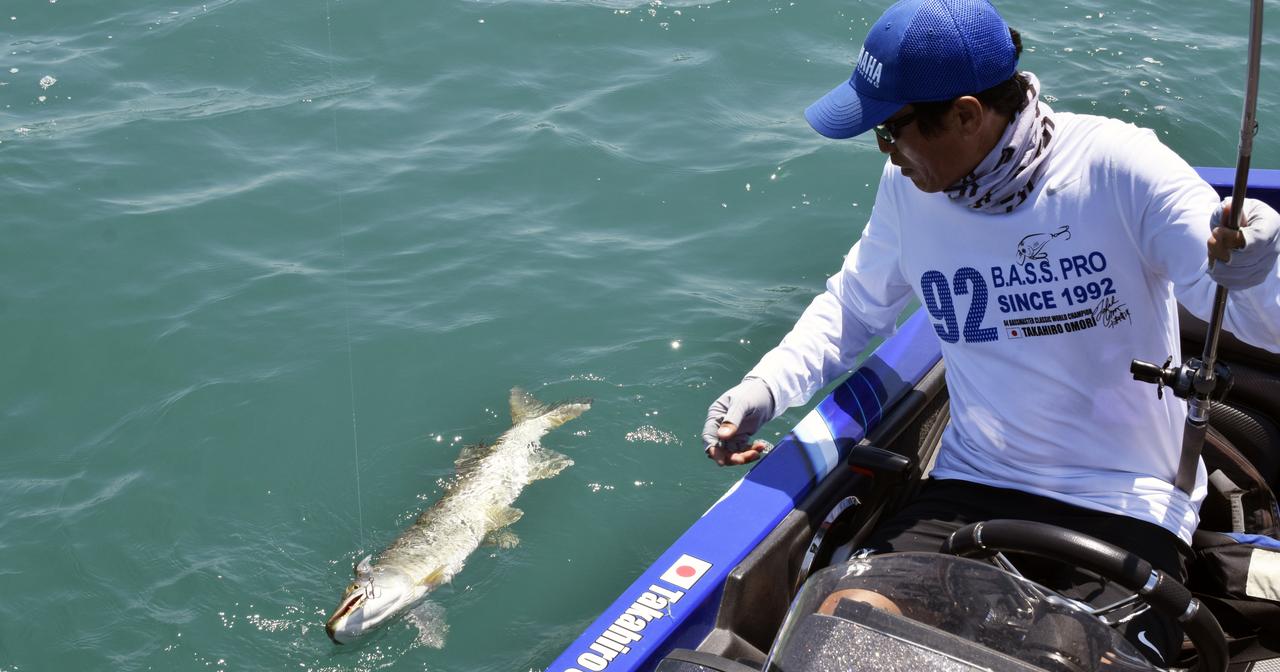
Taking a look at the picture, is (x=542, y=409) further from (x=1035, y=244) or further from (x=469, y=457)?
(x=1035, y=244)

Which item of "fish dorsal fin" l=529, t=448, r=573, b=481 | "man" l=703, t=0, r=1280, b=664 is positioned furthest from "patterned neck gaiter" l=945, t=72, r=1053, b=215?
"fish dorsal fin" l=529, t=448, r=573, b=481

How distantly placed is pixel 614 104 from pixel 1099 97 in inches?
143

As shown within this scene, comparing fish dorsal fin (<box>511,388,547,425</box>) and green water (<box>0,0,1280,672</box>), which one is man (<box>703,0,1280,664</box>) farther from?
fish dorsal fin (<box>511,388,547,425</box>)

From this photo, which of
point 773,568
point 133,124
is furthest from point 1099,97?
point 133,124

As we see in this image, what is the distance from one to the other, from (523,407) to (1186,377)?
3.59 metres

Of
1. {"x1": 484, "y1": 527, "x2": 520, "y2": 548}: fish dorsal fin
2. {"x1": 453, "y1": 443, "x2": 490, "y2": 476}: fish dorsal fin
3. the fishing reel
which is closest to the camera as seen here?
the fishing reel

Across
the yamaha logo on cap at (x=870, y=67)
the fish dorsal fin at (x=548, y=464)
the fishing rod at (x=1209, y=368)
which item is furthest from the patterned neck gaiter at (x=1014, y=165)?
the fish dorsal fin at (x=548, y=464)

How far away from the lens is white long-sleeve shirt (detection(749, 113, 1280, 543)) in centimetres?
278

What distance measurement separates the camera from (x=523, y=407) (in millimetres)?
5719

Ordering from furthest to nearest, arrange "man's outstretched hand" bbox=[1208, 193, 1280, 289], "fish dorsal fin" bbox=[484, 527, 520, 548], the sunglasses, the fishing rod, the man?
"fish dorsal fin" bbox=[484, 527, 520, 548]
the sunglasses
the man
the fishing rod
"man's outstretched hand" bbox=[1208, 193, 1280, 289]

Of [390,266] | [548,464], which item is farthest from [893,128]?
[390,266]

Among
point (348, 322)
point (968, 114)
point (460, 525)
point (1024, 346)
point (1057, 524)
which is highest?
point (968, 114)

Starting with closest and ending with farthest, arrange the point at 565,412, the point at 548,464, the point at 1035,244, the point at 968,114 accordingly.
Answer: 1. the point at 968,114
2. the point at 1035,244
3. the point at 548,464
4. the point at 565,412

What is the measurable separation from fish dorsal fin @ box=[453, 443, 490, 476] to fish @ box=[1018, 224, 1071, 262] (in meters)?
3.12
